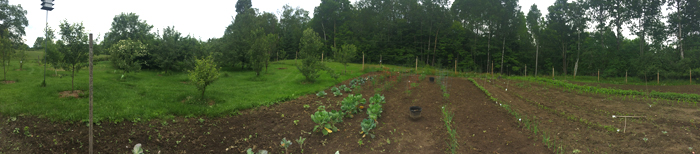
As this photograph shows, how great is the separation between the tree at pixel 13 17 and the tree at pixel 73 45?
88.4 ft

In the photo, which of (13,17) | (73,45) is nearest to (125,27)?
(13,17)

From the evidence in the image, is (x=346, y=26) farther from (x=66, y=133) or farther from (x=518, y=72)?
(x=66, y=133)

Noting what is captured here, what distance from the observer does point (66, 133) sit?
6402mm

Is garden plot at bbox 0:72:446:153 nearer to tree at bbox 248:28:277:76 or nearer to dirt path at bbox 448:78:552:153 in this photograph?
dirt path at bbox 448:78:552:153

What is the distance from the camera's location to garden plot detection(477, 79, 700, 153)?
18.2 ft

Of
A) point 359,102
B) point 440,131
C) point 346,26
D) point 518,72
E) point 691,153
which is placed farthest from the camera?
point 346,26

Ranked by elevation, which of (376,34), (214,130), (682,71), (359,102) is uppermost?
(376,34)

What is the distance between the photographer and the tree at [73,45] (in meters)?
10.3

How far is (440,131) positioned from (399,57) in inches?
1290

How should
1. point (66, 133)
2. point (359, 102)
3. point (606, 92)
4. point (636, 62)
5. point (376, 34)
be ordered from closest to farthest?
point (66, 133), point (359, 102), point (606, 92), point (636, 62), point (376, 34)

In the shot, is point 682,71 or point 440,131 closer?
point 440,131

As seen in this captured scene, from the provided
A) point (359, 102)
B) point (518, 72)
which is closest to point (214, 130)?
point (359, 102)

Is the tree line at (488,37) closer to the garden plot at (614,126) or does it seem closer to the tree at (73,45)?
the tree at (73,45)

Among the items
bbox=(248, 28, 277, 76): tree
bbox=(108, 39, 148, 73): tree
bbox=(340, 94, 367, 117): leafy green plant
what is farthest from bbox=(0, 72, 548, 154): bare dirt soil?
bbox=(248, 28, 277, 76): tree
